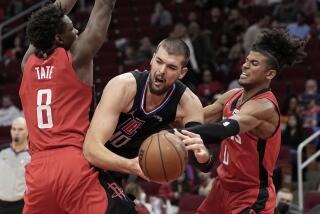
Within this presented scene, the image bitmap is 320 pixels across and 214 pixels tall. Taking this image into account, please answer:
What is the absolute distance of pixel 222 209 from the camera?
5492 mm

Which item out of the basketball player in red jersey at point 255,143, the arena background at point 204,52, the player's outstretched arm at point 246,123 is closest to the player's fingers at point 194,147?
the player's outstretched arm at point 246,123

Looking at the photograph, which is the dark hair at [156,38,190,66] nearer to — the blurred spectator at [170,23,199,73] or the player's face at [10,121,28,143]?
the player's face at [10,121,28,143]

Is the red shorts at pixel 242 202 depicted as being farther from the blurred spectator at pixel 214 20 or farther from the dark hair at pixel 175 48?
the blurred spectator at pixel 214 20

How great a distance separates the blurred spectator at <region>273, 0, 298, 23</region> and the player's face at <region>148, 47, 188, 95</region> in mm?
9105

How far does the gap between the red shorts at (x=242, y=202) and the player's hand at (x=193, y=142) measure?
85cm

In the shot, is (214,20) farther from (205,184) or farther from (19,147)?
(19,147)

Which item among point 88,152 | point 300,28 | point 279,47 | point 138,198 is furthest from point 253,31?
point 88,152

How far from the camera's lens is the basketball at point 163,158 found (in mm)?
4500

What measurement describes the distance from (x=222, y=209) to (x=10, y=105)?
24.9 ft

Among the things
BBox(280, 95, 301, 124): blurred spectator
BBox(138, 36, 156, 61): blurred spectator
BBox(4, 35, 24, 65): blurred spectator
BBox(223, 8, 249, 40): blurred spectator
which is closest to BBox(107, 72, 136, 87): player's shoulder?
BBox(280, 95, 301, 124): blurred spectator

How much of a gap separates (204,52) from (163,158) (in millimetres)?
8877

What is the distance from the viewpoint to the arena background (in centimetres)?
978

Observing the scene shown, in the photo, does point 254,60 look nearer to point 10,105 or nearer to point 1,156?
point 1,156

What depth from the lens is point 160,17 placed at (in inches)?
594
